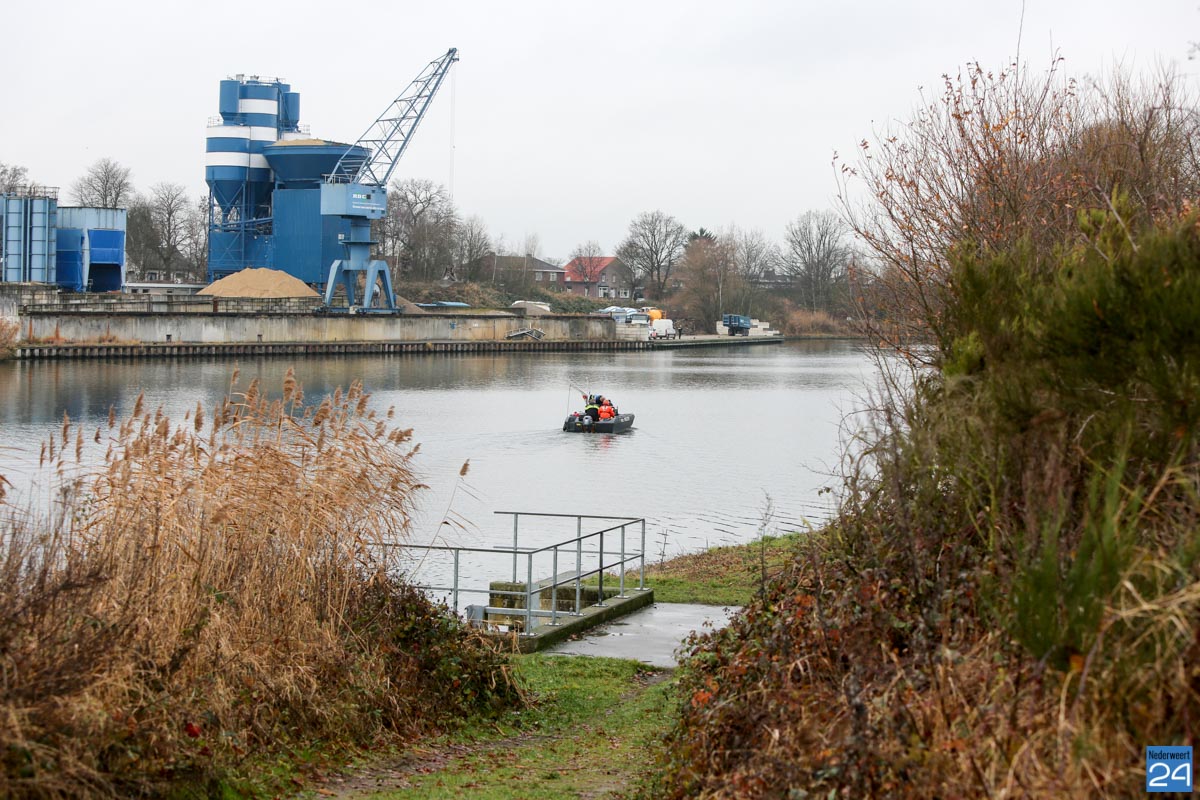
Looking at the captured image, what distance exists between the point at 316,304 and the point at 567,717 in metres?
84.7

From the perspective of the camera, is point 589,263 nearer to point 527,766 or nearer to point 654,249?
point 654,249

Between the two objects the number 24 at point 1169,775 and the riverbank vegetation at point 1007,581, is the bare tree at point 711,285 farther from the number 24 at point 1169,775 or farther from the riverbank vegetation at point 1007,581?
the number 24 at point 1169,775

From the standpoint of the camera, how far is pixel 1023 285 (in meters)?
7.30

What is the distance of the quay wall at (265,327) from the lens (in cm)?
7744

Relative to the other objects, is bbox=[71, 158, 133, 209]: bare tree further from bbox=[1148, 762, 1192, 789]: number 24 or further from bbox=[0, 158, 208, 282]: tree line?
bbox=[1148, 762, 1192, 789]: number 24

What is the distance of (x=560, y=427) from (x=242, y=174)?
53935mm

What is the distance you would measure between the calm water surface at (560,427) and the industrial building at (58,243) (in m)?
10.1

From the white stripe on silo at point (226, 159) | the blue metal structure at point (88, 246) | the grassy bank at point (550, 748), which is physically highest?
the white stripe on silo at point (226, 159)

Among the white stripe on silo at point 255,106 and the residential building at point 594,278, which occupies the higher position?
the white stripe on silo at point 255,106

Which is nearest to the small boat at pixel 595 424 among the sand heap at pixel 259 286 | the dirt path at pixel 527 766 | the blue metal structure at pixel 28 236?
the dirt path at pixel 527 766

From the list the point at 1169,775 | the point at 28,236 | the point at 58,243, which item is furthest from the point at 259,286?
the point at 1169,775

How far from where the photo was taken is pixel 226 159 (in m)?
94.4

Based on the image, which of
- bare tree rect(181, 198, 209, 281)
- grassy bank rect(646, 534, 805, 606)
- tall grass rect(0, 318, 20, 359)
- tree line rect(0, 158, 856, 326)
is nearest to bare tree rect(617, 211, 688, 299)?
tree line rect(0, 158, 856, 326)

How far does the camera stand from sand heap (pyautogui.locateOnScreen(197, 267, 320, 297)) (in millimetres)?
91750
